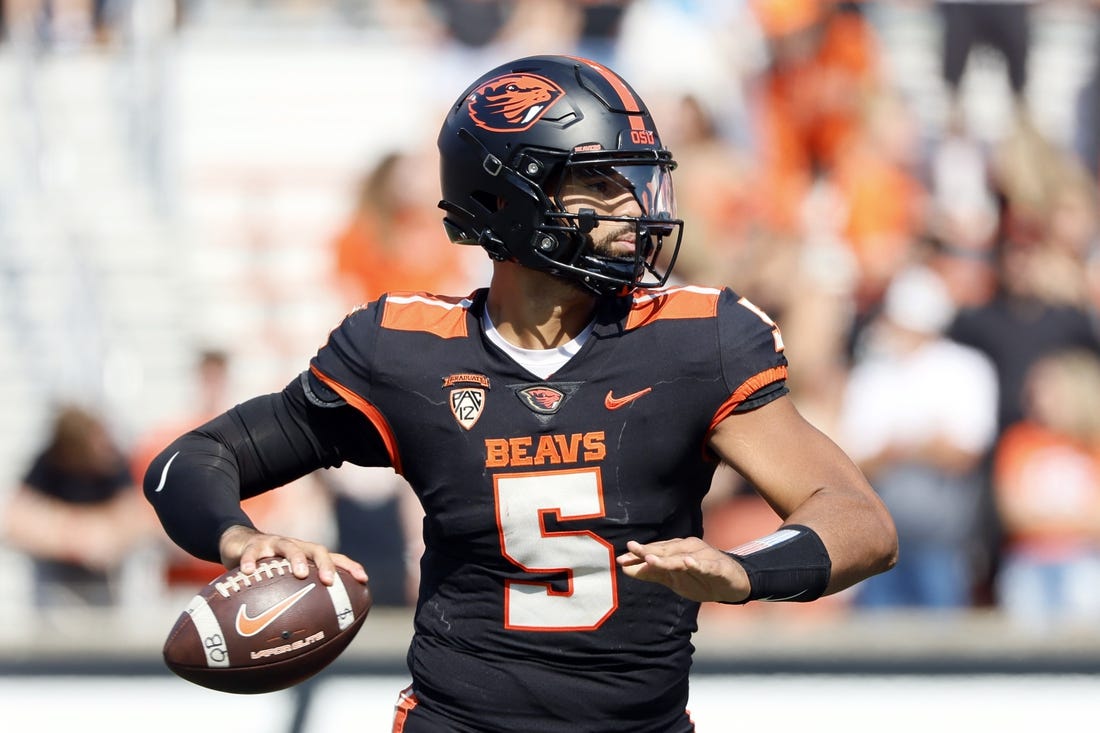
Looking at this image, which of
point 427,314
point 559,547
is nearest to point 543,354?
point 427,314

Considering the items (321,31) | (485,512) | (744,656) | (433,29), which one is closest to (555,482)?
(485,512)

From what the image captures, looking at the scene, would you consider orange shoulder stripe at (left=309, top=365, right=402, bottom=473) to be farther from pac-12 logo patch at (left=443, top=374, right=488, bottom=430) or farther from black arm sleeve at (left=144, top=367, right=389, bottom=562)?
pac-12 logo patch at (left=443, top=374, right=488, bottom=430)

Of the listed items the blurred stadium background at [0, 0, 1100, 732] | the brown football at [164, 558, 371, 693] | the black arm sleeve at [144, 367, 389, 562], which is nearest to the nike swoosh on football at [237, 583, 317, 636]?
the brown football at [164, 558, 371, 693]

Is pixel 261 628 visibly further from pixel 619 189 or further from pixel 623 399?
pixel 619 189

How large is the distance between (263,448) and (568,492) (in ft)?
2.34

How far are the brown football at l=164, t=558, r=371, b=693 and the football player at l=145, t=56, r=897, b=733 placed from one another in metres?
0.06

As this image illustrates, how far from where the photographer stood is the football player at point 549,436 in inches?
119

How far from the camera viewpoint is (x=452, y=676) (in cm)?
311

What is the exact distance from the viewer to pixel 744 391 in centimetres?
303

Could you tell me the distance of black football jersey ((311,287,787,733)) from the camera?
303 centimetres

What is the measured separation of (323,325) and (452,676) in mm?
5251

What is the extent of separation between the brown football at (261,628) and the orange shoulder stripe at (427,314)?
0.57 metres

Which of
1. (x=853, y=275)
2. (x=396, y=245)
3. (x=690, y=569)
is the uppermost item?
(x=690, y=569)

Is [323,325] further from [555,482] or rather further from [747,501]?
[555,482]
